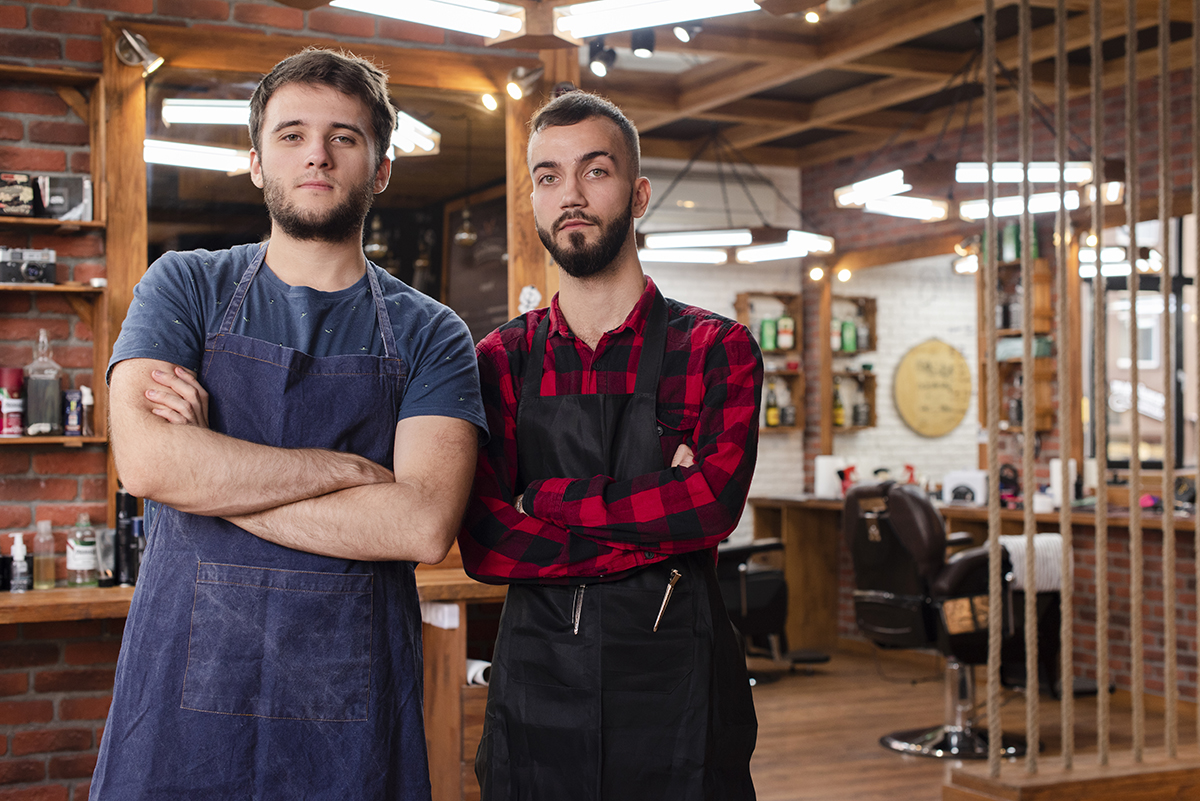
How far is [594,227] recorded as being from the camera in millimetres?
1968

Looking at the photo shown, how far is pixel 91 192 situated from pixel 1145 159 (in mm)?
5646

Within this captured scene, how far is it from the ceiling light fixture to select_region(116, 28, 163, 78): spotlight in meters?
1.15

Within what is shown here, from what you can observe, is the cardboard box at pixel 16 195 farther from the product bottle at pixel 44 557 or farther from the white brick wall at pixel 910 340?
the white brick wall at pixel 910 340

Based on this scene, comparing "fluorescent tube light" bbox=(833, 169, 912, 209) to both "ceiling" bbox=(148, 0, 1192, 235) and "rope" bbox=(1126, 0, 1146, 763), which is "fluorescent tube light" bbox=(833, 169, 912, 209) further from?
"rope" bbox=(1126, 0, 1146, 763)

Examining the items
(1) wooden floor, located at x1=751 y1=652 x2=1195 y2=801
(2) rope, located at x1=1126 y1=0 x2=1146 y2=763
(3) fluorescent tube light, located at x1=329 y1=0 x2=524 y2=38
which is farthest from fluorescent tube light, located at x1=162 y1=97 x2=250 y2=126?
(1) wooden floor, located at x1=751 y1=652 x2=1195 y2=801

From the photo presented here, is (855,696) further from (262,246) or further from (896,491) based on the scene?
(262,246)

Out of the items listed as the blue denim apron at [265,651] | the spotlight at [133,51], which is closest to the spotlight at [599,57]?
the spotlight at [133,51]

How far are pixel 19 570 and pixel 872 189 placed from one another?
3.99 m

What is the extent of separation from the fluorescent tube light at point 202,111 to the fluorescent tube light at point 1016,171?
10.0 feet

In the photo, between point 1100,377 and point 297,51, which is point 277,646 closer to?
Answer: point 297,51

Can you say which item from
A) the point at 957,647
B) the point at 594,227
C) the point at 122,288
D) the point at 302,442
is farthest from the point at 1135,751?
the point at 122,288

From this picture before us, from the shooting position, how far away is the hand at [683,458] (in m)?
1.97

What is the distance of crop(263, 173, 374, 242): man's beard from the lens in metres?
1.84

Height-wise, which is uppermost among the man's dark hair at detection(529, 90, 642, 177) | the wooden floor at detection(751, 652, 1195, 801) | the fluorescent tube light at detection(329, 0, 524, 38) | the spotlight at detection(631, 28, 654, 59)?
the spotlight at detection(631, 28, 654, 59)
